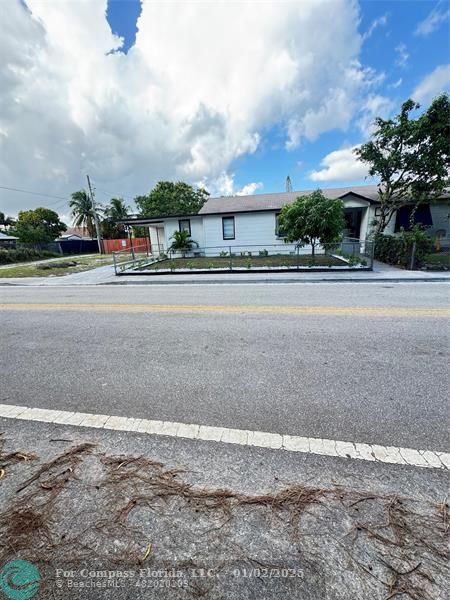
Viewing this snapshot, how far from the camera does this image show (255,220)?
734 inches

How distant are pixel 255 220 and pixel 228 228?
6.59ft

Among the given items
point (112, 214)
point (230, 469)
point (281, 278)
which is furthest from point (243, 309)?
point (112, 214)

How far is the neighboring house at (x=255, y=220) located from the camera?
18.4m

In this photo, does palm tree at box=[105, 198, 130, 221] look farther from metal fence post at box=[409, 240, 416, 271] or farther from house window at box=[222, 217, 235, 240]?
metal fence post at box=[409, 240, 416, 271]

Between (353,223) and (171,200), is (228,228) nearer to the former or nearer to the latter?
(353,223)

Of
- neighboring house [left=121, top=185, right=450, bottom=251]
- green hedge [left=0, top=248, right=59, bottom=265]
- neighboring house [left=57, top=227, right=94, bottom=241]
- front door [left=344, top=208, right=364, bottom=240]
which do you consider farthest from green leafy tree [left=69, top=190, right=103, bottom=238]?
front door [left=344, top=208, right=364, bottom=240]


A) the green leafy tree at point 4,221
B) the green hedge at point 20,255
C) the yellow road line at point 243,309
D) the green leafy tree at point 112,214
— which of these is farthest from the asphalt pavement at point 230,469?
the green leafy tree at point 4,221

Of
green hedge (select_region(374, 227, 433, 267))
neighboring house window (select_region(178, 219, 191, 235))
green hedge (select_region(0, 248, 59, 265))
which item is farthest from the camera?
green hedge (select_region(0, 248, 59, 265))

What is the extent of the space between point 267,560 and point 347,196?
20463 mm

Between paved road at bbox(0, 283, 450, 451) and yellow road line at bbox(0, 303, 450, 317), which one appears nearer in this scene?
paved road at bbox(0, 283, 450, 451)

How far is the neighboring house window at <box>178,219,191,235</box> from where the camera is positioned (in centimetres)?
1966

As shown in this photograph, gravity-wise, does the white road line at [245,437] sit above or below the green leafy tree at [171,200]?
below

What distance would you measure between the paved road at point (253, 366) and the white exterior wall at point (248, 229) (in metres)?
13.2

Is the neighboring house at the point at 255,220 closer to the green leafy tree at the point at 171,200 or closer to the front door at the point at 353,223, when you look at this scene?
the front door at the point at 353,223
